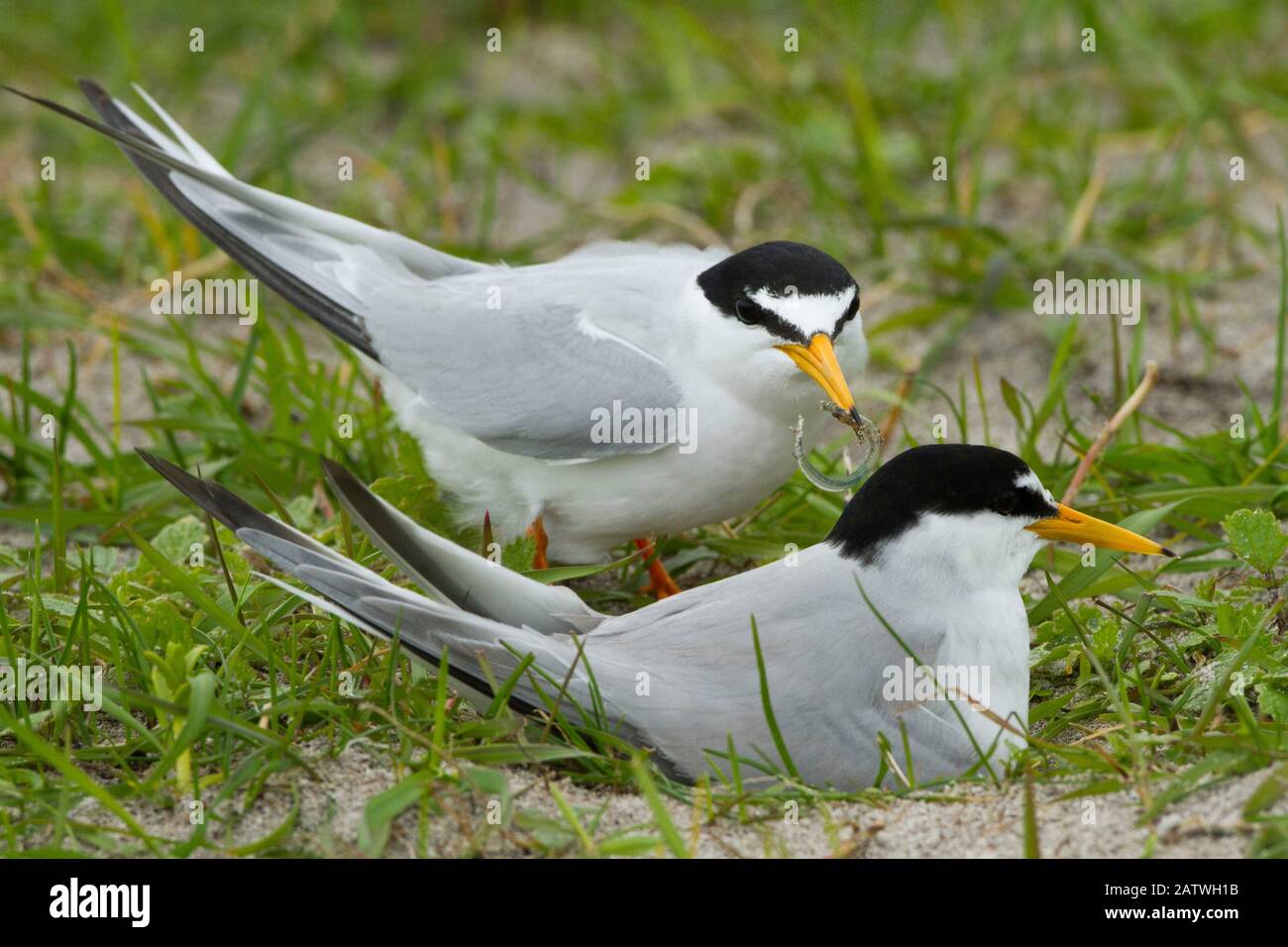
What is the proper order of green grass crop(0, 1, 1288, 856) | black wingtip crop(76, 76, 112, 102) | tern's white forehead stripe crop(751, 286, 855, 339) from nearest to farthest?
green grass crop(0, 1, 1288, 856) < tern's white forehead stripe crop(751, 286, 855, 339) < black wingtip crop(76, 76, 112, 102)

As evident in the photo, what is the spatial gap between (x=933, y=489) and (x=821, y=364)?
15.2 inches

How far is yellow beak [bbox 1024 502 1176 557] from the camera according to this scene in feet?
9.73

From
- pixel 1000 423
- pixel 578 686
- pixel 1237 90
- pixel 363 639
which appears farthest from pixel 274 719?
pixel 1237 90

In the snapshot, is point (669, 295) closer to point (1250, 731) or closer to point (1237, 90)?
point (1250, 731)

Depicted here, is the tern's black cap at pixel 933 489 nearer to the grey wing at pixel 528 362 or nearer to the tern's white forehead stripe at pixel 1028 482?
the tern's white forehead stripe at pixel 1028 482

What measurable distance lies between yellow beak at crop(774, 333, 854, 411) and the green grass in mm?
577

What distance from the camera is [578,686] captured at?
8.96ft

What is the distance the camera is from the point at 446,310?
11.7 feet

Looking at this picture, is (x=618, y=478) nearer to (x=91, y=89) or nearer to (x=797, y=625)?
(x=797, y=625)

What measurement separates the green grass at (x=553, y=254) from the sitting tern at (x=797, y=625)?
0.27 feet

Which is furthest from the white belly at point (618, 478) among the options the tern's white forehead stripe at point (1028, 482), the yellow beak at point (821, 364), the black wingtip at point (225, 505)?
the black wingtip at point (225, 505)

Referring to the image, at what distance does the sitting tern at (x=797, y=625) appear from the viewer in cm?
270

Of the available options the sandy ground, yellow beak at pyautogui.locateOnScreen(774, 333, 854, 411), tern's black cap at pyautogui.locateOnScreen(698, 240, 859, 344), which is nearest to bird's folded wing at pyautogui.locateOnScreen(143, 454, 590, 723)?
the sandy ground

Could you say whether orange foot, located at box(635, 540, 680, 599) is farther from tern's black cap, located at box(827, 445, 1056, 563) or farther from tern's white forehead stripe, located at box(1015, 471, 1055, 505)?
tern's white forehead stripe, located at box(1015, 471, 1055, 505)
